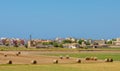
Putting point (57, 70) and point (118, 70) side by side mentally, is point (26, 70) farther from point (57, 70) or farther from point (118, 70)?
point (118, 70)

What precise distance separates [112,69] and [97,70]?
1.53 meters

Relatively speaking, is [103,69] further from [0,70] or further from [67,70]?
[0,70]

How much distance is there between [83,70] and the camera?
108 feet

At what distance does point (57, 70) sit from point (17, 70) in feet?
9.94

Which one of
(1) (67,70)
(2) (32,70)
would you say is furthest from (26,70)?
(1) (67,70)

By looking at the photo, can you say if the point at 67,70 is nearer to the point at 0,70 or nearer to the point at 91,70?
the point at 91,70

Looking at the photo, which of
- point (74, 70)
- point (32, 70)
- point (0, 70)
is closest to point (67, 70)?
point (74, 70)

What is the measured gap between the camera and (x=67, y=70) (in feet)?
107

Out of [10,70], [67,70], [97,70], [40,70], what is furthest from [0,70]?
[97,70]

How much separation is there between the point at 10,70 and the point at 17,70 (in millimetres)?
538

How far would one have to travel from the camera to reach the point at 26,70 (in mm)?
32594

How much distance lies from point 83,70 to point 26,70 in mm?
4308

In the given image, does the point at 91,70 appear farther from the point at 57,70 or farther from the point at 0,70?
the point at 0,70

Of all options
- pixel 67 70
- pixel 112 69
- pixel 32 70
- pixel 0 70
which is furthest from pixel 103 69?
pixel 0 70
